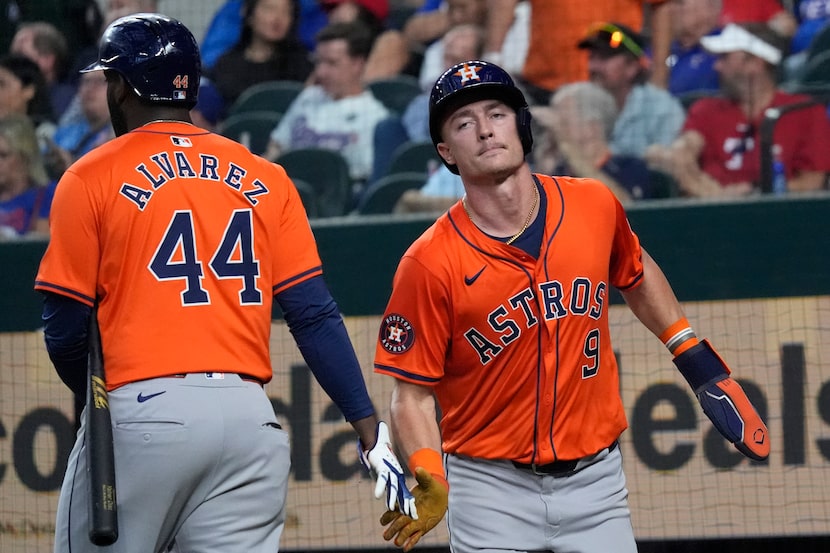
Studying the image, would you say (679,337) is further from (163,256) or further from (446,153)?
(163,256)

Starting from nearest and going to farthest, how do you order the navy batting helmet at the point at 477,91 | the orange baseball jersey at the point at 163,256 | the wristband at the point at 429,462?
the orange baseball jersey at the point at 163,256 < the wristband at the point at 429,462 < the navy batting helmet at the point at 477,91

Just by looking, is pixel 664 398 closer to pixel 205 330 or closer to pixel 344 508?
pixel 344 508

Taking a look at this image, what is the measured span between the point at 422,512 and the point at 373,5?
530 cm

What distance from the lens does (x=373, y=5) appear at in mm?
7902

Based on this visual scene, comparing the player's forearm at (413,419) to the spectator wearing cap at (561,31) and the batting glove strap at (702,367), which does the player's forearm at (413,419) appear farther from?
the spectator wearing cap at (561,31)

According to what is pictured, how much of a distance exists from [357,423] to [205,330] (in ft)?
1.50

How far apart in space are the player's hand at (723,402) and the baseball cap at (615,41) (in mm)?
3567

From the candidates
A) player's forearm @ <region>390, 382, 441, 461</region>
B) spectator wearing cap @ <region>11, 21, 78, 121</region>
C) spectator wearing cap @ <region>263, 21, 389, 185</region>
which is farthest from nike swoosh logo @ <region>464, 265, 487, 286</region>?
spectator wearing cap @ <region>11, 21, 78, 121</region>

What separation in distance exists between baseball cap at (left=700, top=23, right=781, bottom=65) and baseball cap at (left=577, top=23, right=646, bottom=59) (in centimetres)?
42

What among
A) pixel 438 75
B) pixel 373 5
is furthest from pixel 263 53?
pixel 438 75

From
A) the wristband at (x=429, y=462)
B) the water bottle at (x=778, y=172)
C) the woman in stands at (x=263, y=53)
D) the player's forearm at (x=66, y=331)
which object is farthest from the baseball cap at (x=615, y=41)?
the player's forearm at (x=66, y=331)

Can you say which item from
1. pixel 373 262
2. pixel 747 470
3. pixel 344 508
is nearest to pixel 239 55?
pixel 373 262

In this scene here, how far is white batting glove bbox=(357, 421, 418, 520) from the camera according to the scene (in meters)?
2.98

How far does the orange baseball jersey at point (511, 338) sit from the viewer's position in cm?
338
